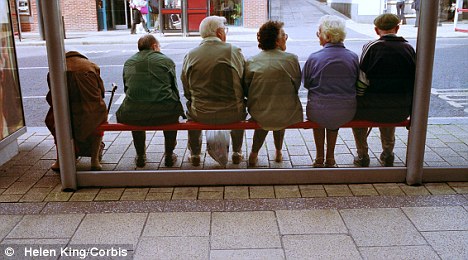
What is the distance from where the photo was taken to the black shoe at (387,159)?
4406 millimetres

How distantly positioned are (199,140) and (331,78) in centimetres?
133

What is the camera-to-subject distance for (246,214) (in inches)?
146

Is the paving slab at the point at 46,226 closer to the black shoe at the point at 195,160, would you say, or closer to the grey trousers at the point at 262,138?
the black shoe at the point at 195,160

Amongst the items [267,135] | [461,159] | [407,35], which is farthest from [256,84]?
[461,159]

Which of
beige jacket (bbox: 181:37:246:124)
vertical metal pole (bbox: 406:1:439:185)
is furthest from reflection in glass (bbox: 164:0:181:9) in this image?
vertical metal pole (bbox: 406:1:439:185)

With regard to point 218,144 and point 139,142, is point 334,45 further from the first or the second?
point 139,142

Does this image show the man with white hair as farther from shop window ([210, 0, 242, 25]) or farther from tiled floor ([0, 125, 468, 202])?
tiled floor ([0, 125, 468, 202])

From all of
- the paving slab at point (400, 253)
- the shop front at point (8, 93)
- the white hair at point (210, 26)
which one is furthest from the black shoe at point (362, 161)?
the shop front at point (8, 93)

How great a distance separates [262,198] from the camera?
13.1ft

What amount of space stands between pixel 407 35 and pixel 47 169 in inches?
141

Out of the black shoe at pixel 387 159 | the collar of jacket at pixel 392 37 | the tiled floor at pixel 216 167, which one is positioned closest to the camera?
the tiled floor at pixel 216 167

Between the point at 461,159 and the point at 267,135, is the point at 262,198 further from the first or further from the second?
the point at 461,159

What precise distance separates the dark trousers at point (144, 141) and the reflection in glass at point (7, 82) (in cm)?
142

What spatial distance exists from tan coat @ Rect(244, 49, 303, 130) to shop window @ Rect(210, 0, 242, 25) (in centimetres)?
43
